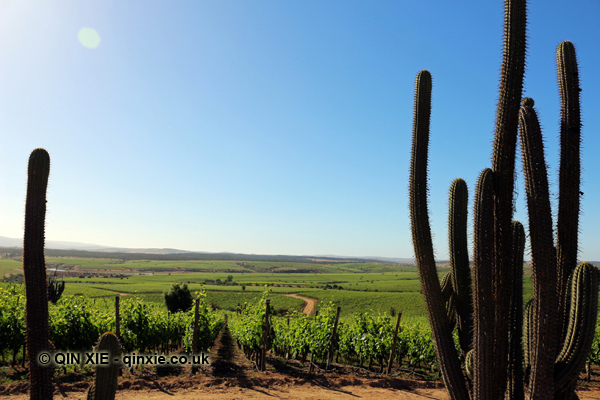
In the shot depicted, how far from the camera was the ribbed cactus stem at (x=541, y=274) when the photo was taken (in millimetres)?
3324

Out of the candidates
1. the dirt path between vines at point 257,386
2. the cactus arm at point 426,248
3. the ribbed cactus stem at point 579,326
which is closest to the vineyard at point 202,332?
the dirt path between vines at point 257,386

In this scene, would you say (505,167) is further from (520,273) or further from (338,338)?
(338,338)

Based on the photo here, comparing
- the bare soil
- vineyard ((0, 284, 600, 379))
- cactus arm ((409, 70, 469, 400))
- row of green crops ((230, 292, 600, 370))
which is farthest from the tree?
cactus arm ((409, 70, 469, 400))

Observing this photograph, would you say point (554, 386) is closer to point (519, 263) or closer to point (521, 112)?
point (519, 263)

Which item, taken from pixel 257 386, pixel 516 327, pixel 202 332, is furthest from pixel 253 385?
pixel 516 327

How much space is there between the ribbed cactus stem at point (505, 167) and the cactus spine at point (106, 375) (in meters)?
4.07

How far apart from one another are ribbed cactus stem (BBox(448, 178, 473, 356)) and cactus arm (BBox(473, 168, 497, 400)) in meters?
0.95

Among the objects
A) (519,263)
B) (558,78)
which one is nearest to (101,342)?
(519,263)

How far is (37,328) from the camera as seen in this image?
3.98m

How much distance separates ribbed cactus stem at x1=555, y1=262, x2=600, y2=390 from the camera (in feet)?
11.2

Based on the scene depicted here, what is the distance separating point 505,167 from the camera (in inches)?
147

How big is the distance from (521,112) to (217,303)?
52.8m

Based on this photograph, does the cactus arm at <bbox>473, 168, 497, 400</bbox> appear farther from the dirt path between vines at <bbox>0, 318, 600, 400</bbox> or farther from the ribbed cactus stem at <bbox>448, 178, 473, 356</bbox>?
the dirt path between vines at <bbox>0, 318, 600, 400</bbox>

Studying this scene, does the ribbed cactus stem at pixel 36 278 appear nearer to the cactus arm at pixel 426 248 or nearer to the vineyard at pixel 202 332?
the cactus arm at pixel 426 248
